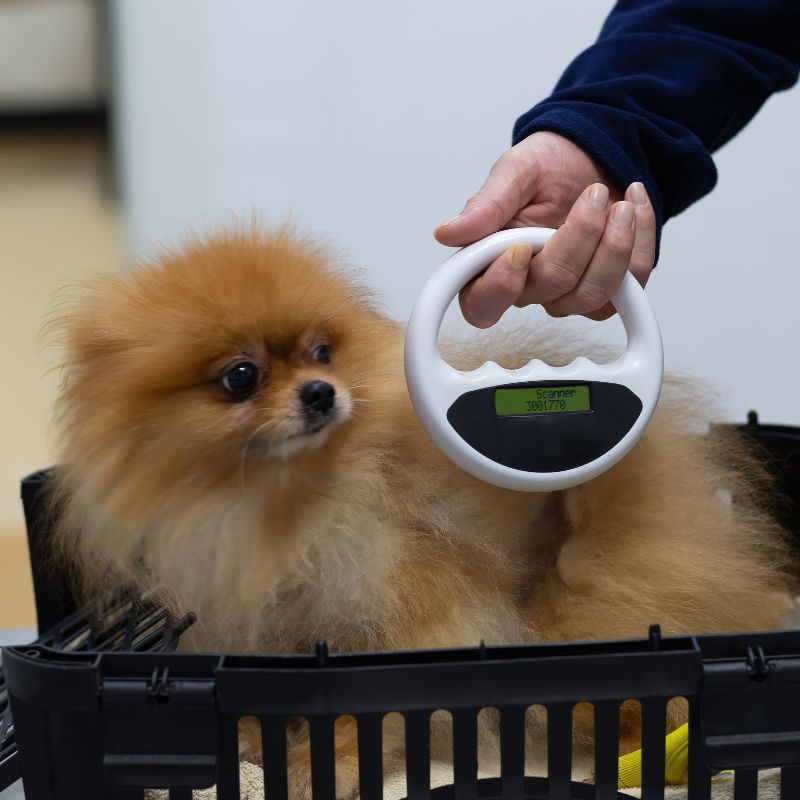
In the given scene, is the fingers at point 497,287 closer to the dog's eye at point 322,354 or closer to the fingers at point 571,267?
the fingers at point 571,267

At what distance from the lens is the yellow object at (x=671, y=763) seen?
88 cm

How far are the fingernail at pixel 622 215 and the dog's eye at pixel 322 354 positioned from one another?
308mm

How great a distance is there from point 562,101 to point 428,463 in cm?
44

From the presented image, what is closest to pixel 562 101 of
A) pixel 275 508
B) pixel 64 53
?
pixel 275 508

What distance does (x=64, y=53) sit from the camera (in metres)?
2.54

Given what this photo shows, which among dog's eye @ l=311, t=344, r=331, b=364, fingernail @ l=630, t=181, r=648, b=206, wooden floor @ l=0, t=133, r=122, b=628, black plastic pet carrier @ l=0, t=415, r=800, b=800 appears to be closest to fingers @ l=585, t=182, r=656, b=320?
fingernail @ l=630, t=181, r=648, b=206

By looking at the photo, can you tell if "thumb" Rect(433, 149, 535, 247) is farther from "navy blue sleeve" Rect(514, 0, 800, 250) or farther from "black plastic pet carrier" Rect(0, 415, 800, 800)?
"black plastic pet carrier" Rect(0, 415, 800, 800)

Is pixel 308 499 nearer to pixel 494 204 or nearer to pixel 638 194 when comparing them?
pixel 494 204

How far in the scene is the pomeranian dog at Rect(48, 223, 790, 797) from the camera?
900mm

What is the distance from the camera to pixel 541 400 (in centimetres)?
88

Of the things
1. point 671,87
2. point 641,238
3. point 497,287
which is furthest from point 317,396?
point 671,87

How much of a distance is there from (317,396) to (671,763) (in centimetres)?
47

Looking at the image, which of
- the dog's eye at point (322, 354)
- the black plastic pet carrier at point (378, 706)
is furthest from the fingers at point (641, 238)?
the black plastic pet carrier at point (378, 706)

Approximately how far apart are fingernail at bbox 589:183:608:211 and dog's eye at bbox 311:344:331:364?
30cm
